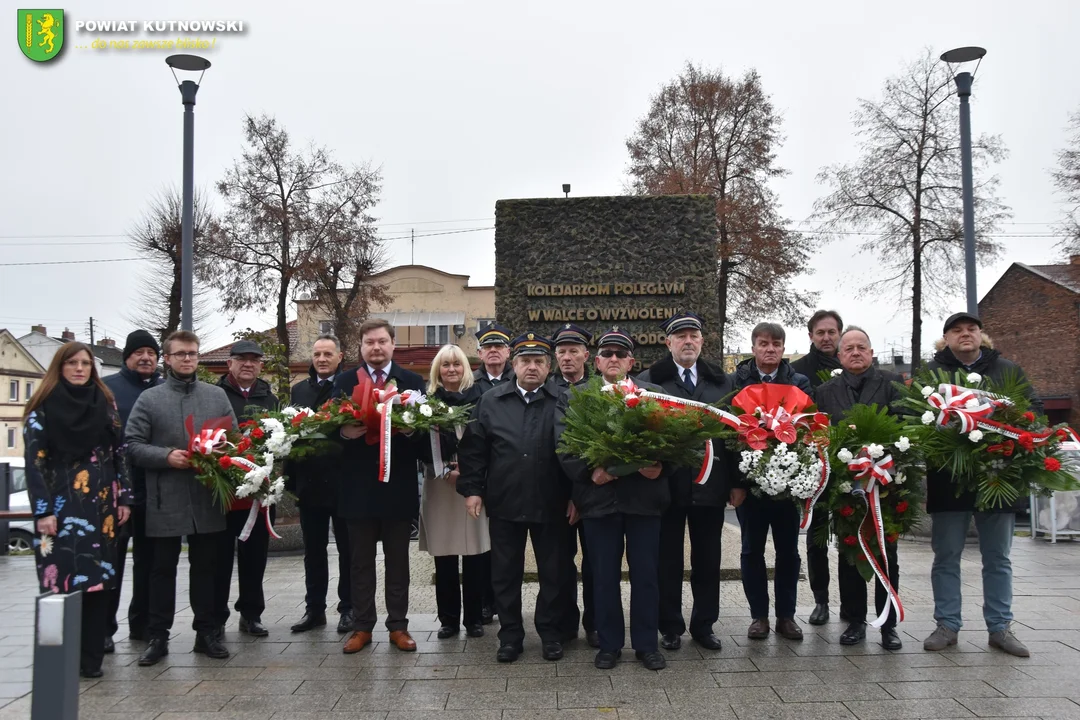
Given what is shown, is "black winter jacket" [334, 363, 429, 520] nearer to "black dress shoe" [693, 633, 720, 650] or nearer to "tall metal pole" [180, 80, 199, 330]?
"black dress shoe" [693, 633, 720, 650]

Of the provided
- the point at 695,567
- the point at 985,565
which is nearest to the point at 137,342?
the point at 695,567

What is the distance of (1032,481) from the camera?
5.20 m

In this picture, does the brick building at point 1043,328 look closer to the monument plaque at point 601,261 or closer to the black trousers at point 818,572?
the monument plaque at point 601,261

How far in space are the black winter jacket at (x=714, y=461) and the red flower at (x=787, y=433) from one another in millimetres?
446

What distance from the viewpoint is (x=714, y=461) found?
5465 mm

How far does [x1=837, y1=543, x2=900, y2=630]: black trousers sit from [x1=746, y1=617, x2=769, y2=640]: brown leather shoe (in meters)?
0.54

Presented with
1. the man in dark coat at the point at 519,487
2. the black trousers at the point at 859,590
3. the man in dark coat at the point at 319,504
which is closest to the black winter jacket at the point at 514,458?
the man in dark coat at the point at 519,487

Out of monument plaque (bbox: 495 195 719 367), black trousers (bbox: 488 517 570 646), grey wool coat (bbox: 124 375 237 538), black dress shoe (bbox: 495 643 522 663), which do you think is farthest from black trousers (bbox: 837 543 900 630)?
grey wool coat (bbox: 124 375 237 538)

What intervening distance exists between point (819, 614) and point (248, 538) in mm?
3991

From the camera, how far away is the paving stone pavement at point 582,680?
442 cm

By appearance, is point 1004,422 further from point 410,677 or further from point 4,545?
point 4,545

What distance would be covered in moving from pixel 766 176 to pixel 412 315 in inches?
996

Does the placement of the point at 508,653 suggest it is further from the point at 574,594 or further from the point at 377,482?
the point at 377,482

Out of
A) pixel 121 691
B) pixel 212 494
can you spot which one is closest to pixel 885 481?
pixel 212 494
